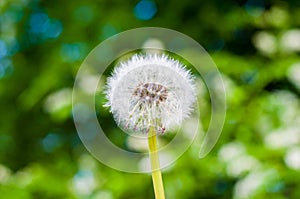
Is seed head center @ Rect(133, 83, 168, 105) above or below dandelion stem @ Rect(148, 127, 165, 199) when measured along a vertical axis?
above

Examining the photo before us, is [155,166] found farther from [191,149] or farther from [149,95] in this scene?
[191,149]

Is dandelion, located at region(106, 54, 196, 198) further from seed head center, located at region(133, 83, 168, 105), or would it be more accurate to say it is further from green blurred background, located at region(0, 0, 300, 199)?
green blurred background, located at region(0, 0, 300, 199)

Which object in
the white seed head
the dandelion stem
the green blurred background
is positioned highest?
the green blurred background

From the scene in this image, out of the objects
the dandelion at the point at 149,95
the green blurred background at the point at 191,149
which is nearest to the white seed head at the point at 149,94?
the dandelion at the point at 149,95

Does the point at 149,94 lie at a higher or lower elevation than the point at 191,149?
lower

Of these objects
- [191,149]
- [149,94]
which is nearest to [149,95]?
[149,94]

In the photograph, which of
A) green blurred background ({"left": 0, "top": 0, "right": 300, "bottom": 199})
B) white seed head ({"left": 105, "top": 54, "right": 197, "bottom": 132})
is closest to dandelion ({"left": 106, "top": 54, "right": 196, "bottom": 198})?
white seed head ({"left": 105, "top": 54, "right": 197, "bottom": 132})
